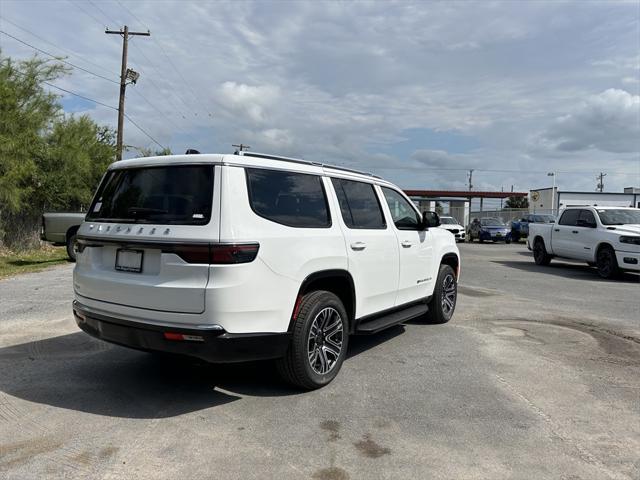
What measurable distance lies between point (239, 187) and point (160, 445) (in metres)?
1.93

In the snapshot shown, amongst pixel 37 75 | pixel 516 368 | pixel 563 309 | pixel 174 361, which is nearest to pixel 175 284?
pixel 174 361

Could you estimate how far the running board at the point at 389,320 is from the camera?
5.23 meters

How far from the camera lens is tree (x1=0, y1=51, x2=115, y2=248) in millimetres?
14781

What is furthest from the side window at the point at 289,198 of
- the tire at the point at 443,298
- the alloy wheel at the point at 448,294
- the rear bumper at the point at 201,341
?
the alloy wheel at the point at 448,294

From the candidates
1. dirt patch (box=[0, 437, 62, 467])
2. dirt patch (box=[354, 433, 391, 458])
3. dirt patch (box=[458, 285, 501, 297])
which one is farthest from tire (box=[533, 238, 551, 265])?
dirt patch (box=[0, 437, 62, 467])

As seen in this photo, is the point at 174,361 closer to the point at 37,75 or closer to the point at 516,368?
the point at 516,368

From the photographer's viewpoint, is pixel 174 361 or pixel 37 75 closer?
pixel 174 361

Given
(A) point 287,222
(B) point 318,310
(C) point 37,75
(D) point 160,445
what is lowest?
(D) point 160,445

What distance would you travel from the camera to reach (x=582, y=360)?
571 centimetres

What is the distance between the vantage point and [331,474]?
10.5 feet

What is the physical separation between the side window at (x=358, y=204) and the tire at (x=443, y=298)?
1.80 metres

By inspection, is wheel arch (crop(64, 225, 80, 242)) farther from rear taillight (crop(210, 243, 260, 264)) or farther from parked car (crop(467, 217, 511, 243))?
parked car (crop(467, 217, 511, 243))

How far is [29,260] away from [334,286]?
14.3 metres

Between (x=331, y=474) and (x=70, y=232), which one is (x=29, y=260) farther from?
(x=331, y=474)
